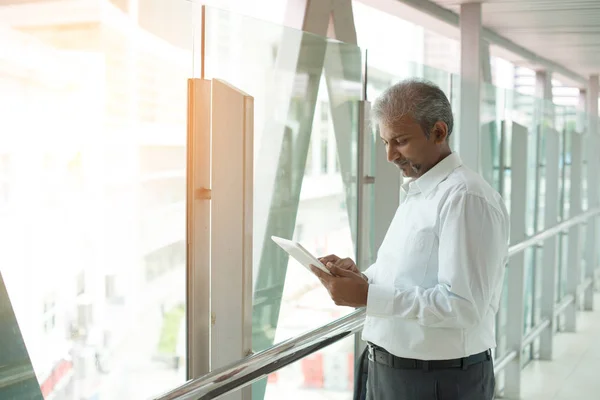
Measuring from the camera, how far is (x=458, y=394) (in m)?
2.21

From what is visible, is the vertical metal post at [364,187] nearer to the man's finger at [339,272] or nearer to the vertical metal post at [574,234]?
the man's finger at [339,272]

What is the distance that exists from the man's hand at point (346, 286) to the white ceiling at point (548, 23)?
2975mm

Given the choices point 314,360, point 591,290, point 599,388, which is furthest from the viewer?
point 591,290

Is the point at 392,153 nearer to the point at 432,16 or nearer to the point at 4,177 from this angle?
the point at 4,177

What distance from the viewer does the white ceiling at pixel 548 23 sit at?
4.81 metres

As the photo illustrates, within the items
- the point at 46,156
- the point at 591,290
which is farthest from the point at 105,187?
the point at 591,290

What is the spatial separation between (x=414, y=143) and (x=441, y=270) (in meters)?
0.38

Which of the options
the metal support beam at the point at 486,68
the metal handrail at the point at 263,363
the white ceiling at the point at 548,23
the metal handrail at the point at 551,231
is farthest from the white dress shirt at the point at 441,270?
the metal support beam at the point at 486,68

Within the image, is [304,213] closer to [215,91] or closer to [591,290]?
[215,91]

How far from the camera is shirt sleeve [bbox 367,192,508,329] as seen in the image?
199 centimetres

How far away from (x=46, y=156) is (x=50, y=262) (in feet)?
0.82

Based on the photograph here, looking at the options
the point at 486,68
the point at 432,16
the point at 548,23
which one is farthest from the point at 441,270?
the point at 548,23

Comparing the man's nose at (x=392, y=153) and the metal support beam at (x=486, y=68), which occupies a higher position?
the metal support beam at (x=486, y=68)

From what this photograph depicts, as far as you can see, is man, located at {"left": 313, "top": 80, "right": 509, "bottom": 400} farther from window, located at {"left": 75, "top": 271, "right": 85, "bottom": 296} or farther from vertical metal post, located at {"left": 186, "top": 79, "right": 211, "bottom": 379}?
window, located at {"left": 75, "top": 271, "right": 85, "bottom": 296}
